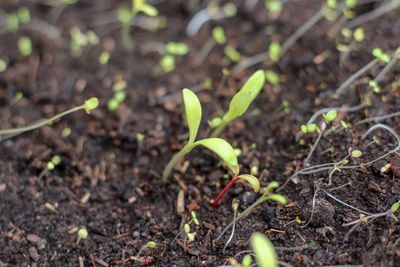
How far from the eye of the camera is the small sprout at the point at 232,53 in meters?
1.79

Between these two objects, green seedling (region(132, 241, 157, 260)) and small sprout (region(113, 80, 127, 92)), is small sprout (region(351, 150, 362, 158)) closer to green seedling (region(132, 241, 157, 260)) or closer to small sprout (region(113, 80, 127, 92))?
green seedling (region(132, 241, 157, 260))

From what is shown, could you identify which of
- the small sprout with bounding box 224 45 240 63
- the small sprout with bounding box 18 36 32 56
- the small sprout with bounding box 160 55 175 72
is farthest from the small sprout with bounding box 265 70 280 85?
the small sprout with bounding box 18 36 32 56

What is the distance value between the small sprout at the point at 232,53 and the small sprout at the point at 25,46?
38.9 inches

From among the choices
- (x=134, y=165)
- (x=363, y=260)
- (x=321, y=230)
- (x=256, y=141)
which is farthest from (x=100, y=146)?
(x=363, y=260)

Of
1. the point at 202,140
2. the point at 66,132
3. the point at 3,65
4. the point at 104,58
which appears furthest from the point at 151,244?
the point at 3,65

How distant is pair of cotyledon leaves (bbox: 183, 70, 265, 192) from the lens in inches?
40.1

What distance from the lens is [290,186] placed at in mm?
1315

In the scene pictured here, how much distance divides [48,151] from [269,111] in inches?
37.5

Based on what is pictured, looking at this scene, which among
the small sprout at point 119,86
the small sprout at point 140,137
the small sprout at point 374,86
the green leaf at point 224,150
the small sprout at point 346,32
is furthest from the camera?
the small sprout at point 119,86

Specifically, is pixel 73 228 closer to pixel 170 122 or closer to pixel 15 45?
pixel 170 122

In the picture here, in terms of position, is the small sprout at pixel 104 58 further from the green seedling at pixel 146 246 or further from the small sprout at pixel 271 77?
the green seedling at pixel 146 246

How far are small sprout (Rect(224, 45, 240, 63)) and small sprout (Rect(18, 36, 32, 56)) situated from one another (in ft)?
3.24

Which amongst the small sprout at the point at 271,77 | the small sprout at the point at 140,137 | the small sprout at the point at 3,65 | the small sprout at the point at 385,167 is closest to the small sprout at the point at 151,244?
the small sprout at the point at 140,137

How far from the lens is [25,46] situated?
5.97ft
